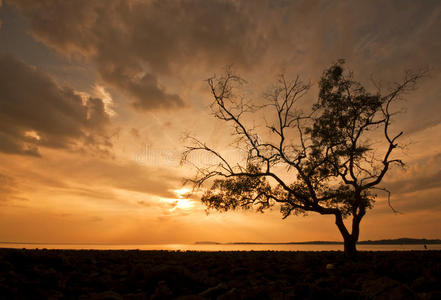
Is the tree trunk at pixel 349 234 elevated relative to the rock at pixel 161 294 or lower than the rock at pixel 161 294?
elevated

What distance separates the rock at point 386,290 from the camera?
474 cm

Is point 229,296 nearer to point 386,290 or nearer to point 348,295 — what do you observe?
point 348,295

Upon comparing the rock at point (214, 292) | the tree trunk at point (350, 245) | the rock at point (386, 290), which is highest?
the tree trunk at point (350, 245)

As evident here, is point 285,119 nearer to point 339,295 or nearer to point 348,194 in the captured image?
point 348,194

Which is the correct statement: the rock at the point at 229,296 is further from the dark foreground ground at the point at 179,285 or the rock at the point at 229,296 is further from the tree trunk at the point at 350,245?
the tree trunk at the point at 350,245

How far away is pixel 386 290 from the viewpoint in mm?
5145

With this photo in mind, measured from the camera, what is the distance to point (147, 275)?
6934 millimetres

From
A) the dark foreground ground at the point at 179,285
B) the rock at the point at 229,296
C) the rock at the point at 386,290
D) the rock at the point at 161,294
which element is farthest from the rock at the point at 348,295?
the rock at the point at 161,294

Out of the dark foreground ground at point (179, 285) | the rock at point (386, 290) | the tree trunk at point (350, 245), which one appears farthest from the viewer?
the tree trunk at point (350, 245)

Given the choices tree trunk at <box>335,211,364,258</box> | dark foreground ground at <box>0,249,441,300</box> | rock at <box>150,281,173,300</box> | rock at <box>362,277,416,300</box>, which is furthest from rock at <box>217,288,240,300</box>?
tree trunk at <box>335,211,364,258</box>

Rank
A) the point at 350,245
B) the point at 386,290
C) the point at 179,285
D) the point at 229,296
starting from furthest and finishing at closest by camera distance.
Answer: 1. the point at 350,245
2. the point at 179,285
3. the point at 229,296
4. the point at 386,290

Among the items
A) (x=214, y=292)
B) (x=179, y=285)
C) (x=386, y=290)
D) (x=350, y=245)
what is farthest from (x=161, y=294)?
(x=350, y=245)

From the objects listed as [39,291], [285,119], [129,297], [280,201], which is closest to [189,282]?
[129,297]

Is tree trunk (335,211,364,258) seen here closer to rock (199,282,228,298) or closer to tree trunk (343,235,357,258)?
tree trunk (343,235,357,258)
